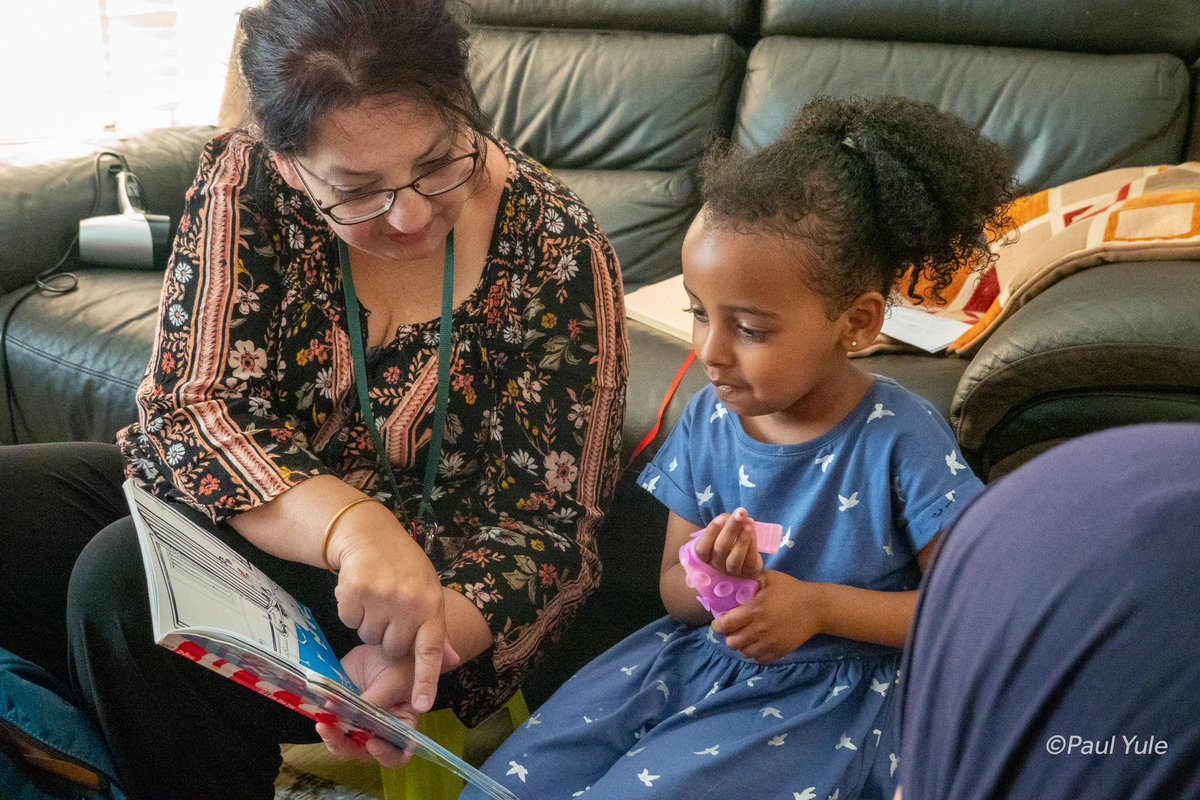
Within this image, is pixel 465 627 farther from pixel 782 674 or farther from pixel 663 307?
pixel 663 307

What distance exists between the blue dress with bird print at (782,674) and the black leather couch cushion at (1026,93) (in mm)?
1196

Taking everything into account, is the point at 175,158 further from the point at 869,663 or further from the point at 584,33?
the point at 869,663

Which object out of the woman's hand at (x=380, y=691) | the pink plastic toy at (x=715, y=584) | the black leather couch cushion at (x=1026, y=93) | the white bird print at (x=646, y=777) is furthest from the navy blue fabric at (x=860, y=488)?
the black leather couch cushion at (x=1026, y=93)

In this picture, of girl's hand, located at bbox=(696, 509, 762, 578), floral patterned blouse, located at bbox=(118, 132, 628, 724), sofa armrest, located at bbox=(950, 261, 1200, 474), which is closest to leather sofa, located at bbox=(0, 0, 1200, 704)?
sofa armrest, located at bbox=(950, 261, 1200, 474)

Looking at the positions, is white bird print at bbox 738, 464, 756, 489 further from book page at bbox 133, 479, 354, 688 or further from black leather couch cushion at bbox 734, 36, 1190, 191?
black leather couch cushion at bbox 734, 36, 1190, 191

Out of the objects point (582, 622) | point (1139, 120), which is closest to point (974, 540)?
point (582, 622)

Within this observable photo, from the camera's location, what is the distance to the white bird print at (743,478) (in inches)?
42.5

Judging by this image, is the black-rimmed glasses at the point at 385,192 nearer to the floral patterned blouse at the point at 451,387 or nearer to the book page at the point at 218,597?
the floral patterned blouse at the point at 451,387

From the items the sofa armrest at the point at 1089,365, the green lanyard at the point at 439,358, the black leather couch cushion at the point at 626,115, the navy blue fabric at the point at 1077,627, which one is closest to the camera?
the navy blue fabric at the point at 1077,627

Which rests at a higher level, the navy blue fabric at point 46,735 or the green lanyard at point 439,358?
the green lanyard at point 439,358

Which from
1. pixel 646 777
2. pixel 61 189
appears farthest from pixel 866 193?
pixel 61 189

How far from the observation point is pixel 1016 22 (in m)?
2.12

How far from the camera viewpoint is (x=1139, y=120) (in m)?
1.97

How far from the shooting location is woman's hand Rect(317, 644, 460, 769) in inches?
35.2
